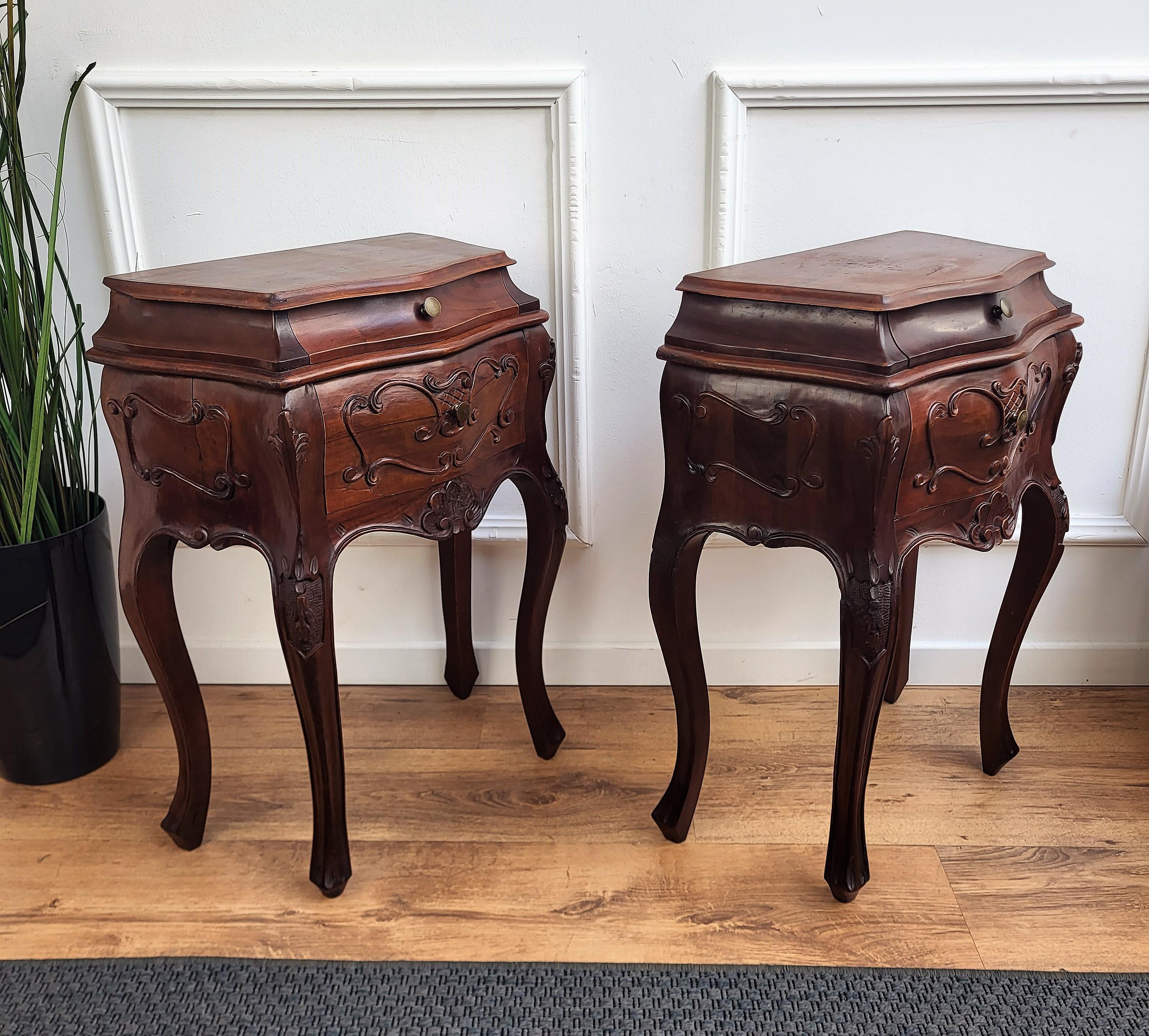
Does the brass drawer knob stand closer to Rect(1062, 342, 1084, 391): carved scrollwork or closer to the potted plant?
Rect(1062, 342, 1084, 391): carved scrollwork

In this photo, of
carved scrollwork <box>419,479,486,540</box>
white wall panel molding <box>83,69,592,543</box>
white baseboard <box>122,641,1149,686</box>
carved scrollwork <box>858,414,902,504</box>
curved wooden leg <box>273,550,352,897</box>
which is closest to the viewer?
carved scrollwork <box>858,414,902,504</box>

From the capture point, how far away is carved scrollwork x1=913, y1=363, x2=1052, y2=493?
111 cm

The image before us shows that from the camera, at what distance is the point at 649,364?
1646 millimetres

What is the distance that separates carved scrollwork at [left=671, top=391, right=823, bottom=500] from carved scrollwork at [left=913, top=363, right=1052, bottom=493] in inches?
4.8

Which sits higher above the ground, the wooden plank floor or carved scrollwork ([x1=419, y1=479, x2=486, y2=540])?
carved scrollwork ([x1=419, y1=479, x2=486, y2=540])

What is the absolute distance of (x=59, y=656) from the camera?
1.51 m

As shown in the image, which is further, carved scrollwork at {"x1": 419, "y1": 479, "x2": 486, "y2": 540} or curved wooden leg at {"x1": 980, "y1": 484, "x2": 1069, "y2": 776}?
curved wooden leg at {"x1": 980, "y1": 484, "x2": 1069, "y2": 776}

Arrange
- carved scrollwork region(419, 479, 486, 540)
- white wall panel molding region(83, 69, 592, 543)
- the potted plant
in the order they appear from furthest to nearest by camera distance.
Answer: white wall panel molding region(83, 69, 592, 543), the potted plant, carved scrollwork region(419, 479, 486, 540)

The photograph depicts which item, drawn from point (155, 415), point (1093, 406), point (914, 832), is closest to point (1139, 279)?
point (1093, 406)

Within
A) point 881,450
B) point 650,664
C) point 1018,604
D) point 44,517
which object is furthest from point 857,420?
point 44,517

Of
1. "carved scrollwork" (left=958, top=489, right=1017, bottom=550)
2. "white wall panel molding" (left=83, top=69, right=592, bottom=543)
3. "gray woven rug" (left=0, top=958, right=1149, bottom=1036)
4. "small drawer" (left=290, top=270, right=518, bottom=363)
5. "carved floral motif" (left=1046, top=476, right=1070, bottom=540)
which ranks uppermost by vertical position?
"white wall panel molding" (left=83, top=69, right=592, bottom=543)

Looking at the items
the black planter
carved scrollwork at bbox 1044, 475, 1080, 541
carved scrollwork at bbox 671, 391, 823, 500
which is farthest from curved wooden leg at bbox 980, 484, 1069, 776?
the black planter

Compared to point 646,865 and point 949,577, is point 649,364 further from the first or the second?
point 646,865

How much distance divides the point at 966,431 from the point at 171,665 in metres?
1.05
